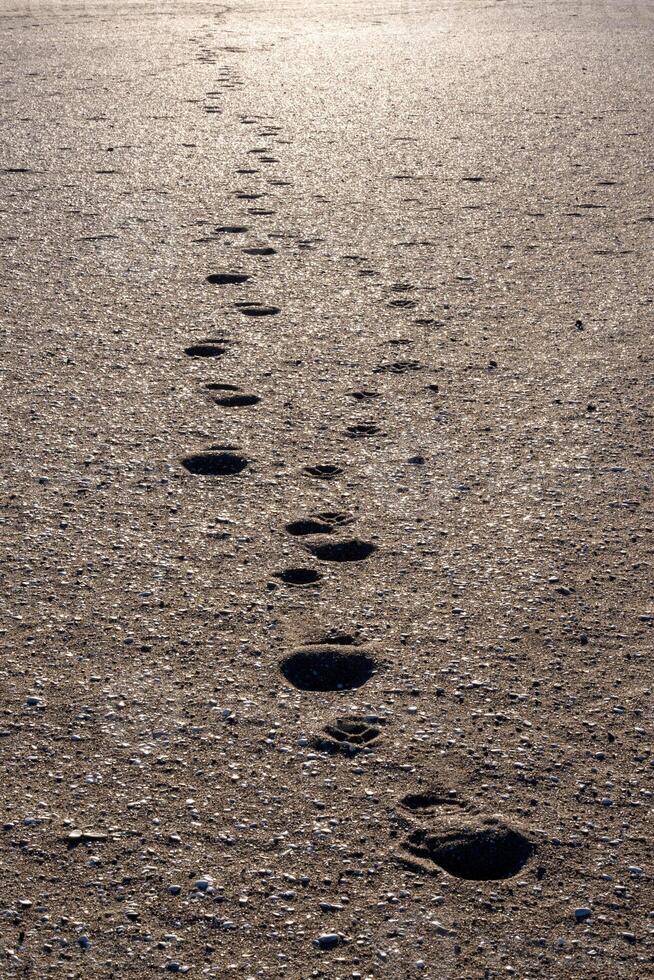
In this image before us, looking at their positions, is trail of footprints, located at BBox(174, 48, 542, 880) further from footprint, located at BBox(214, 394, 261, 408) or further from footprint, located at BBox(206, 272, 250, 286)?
footprint, located at BBox(206, 272, 250, 286)

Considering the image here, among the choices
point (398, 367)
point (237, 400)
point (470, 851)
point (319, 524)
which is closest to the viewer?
point (470, 851)

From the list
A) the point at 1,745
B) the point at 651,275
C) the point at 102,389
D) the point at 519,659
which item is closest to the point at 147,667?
the point at 1,745

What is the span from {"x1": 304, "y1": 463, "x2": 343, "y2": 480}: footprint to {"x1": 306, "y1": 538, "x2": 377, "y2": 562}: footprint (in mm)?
305

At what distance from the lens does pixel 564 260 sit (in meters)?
4.57

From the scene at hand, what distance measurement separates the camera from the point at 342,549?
8.71 ft

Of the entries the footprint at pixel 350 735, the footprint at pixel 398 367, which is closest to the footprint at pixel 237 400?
the footprint at pixel 398 367

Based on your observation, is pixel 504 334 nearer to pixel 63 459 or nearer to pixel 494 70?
pixel 63 459

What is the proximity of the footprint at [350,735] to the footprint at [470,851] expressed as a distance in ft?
0.70

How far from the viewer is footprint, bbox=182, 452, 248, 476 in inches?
118

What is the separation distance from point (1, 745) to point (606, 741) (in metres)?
1.00

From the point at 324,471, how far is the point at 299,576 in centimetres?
48

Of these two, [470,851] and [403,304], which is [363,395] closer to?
[403,304]

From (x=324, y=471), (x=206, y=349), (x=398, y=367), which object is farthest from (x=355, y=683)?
(x=206, y=349)

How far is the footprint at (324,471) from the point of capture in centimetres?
296
